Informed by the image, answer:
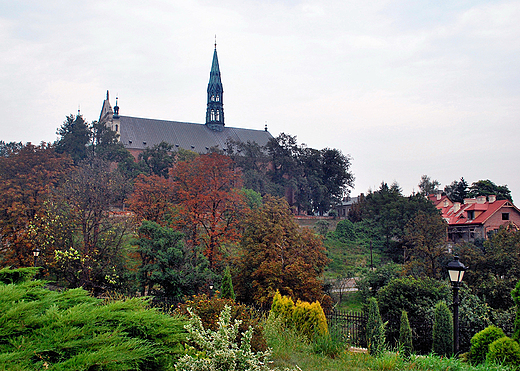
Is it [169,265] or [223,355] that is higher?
[223,355]

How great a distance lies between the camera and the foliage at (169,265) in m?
15.5

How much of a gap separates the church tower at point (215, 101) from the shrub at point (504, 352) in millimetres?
59839

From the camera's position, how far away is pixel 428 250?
23688mm

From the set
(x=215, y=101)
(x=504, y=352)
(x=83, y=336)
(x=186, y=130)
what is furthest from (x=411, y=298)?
(x=215, y=101)

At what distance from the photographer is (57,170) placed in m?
21.0

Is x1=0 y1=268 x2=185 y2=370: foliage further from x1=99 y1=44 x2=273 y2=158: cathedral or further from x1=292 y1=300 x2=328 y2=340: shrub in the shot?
x1=99 y1=44 x2=273 y2=158: cathedral

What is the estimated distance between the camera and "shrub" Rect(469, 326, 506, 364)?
769 centimetres

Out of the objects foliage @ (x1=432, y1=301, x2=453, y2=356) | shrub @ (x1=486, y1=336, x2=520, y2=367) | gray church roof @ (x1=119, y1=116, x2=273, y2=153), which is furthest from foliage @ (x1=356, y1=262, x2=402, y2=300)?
gray church roof @ (x1=119, y1=116, x2=273, y2=153)

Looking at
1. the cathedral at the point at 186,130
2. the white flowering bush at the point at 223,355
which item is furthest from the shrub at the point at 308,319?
the cathedral at the point at 186,130

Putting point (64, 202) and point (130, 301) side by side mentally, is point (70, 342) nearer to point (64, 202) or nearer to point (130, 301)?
point (130, 301)

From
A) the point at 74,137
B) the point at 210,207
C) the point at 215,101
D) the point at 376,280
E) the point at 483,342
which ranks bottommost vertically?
the point at 376,280

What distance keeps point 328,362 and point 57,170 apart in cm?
1918

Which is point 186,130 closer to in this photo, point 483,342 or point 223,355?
point 483,342

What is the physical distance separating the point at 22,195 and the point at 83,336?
18.0m
